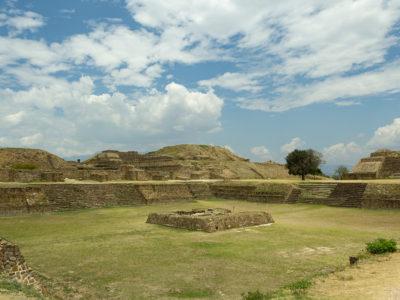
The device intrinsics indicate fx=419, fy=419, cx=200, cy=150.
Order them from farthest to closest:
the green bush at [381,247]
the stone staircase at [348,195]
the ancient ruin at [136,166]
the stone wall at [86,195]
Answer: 1. the ancient ruin at [136,166]
2. the stone staircase at [348,195]
3. the stone wall at [86,195]
4. the green bush at [381,247]

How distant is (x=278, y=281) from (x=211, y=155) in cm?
5261

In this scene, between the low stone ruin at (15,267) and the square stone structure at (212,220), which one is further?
the square stone structure at (212,220)

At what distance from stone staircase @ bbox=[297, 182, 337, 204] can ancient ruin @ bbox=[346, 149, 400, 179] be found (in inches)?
223

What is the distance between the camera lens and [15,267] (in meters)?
8.34

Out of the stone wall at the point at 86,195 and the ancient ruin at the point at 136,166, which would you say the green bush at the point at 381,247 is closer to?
the stone wall at the point at 86,195

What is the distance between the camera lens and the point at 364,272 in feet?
28.3

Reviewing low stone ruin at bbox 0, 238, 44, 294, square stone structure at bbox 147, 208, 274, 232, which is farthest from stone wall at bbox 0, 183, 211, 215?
low stone ruin at bbox 0, 238, 44, 294

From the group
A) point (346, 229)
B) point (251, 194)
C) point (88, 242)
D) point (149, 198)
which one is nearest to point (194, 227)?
point (88, 242)

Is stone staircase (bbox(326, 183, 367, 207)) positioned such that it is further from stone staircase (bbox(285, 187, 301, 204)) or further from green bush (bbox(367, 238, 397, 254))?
green bush (bbox(367, 238, 397, 254))

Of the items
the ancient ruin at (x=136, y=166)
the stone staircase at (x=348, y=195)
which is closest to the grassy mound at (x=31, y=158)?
the ancient ruin at (x=136, y=166)

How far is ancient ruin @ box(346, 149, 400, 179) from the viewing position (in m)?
33.3

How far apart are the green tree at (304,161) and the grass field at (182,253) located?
16149 millimetres

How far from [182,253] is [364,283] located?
19.5ft

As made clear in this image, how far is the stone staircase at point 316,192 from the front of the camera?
27.2 meters
